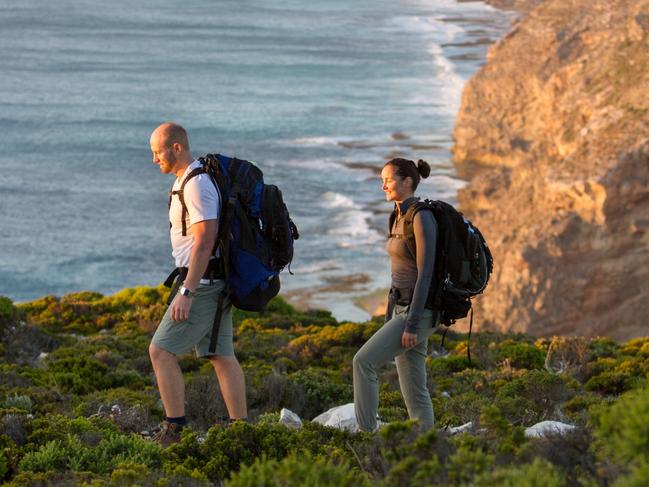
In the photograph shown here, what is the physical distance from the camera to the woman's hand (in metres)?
6.93

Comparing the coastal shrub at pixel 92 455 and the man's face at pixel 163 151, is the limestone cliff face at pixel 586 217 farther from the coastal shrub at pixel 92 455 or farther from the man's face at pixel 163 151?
the man's face at pixel 163 151

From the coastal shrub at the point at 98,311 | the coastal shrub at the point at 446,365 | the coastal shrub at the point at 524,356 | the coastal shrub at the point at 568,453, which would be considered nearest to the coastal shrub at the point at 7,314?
the coastal shrub at the point at 98,311

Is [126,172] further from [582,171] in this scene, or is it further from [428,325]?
[428,325]

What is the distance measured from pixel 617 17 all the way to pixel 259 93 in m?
33.7

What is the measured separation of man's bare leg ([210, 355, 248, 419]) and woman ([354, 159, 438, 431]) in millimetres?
782

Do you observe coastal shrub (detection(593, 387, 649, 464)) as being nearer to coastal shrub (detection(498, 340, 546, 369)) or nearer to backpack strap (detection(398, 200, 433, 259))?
backpack strap (detection(398, 200, 433, 259))

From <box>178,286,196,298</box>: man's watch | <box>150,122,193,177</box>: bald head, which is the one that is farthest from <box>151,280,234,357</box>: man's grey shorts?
<box>150,122,193,177</box>: bald head

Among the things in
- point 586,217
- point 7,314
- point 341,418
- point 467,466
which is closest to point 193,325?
point 341,418

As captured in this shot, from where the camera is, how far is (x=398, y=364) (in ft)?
24.0

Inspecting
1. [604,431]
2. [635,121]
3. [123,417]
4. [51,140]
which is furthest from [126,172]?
[604,431]

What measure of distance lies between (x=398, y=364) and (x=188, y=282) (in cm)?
145

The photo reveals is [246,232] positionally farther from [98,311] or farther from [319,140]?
[319,140]

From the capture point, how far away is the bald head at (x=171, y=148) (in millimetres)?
6988

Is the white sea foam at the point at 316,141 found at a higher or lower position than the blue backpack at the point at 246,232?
lower
